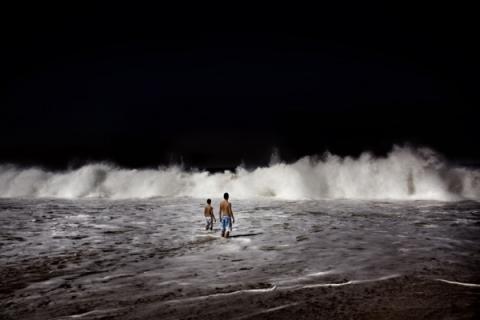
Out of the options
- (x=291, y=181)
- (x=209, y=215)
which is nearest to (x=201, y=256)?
(x=209, y=215)

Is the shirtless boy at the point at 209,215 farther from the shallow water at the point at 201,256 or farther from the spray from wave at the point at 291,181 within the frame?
the spray from wave at the point at 291,181

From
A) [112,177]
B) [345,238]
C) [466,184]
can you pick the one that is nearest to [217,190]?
[112,177]

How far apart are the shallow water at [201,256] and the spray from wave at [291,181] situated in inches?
432

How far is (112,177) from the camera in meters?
33.8

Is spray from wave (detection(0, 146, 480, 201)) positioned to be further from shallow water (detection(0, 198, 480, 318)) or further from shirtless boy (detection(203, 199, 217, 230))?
shirtless boy (detection(203, 199, 217, 230))

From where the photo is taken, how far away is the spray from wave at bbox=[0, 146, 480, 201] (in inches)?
1065

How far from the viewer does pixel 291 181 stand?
2912 cm

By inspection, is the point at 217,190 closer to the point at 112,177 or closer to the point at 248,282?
the point at 112,177

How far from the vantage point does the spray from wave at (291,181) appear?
27047 millimetres

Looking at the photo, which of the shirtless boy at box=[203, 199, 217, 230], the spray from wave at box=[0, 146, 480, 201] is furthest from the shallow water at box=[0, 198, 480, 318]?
the spray from wave at box=[0, 146, 480, 201]

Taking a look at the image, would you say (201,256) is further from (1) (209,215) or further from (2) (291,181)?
(2) (291,181)

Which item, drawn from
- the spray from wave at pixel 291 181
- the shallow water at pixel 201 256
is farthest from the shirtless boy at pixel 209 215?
the spray from wave at pixel 291 181

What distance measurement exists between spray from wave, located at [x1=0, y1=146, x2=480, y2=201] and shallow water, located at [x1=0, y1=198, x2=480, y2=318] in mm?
10964

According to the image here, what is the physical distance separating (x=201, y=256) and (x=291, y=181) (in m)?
20.2
